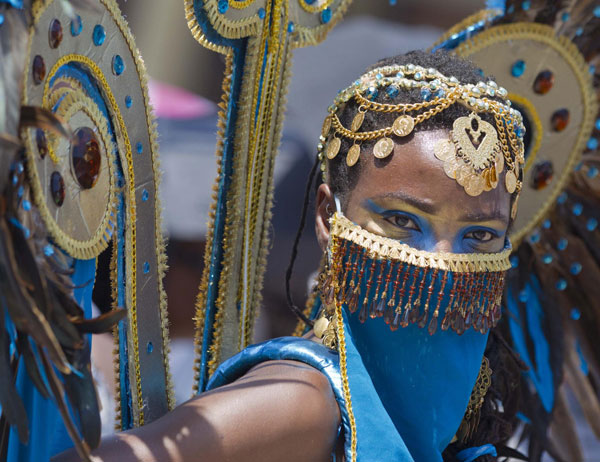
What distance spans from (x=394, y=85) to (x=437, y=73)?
0.09 metres

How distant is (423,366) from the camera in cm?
173

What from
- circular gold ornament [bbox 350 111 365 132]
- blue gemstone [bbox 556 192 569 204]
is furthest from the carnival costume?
blue gemstone [bbox 556 192 569 204]

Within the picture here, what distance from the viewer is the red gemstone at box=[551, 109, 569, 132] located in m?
2.51

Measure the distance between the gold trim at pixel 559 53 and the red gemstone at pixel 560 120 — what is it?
2.7 inches

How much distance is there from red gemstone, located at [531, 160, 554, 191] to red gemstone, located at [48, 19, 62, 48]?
152 cm

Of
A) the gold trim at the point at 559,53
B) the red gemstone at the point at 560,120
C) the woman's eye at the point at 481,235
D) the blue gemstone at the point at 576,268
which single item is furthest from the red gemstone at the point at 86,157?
the blue gemstone at the point at 576,268

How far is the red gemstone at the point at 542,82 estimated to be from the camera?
2.46 meters

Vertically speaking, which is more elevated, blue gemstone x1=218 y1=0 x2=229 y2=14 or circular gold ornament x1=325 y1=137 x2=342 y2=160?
blue gemstone x1=218 y1=0 x2=229 y2=14

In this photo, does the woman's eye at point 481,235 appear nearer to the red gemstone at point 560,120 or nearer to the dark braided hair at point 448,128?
the dark braided hair at point 448,128

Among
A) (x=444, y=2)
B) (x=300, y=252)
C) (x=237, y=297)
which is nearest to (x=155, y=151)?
(x=237, y=297)

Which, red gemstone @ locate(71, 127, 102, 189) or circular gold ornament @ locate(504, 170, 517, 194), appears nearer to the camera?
red gemstone @ locate(71, 127, 102, 189)

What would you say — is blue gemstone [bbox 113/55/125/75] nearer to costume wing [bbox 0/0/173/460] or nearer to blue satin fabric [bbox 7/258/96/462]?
costume wing [bbox 0/0/173/460]

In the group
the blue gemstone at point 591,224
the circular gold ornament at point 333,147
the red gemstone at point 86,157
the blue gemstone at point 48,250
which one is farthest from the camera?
the blue gemstone at point 591,224

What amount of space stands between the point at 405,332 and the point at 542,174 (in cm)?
102
